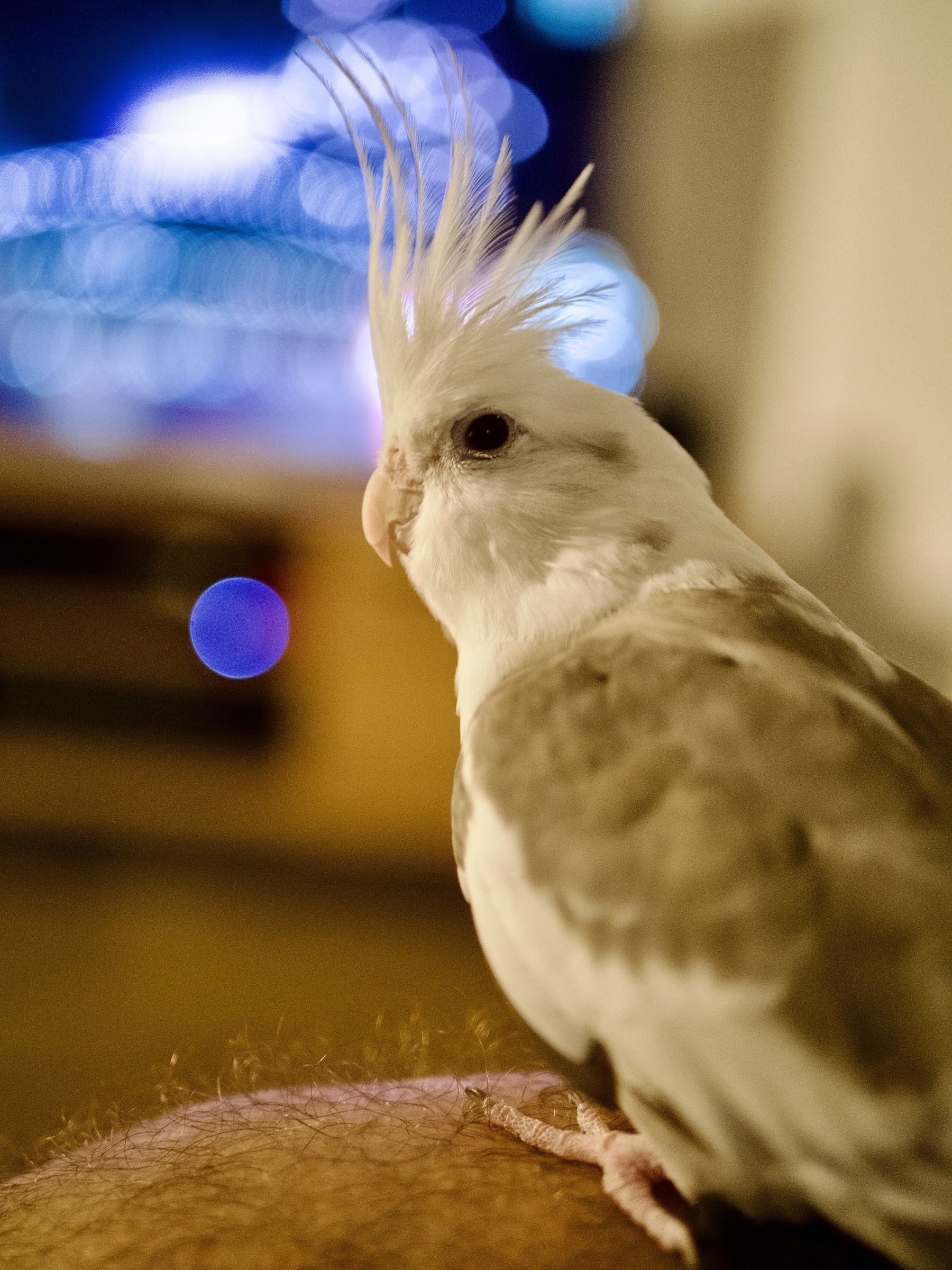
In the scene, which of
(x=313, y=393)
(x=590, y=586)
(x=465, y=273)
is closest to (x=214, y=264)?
(x=313, y=393)

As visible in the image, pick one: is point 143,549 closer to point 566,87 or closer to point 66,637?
point 66,637

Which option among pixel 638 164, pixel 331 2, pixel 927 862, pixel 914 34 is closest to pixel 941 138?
pixel 914 34

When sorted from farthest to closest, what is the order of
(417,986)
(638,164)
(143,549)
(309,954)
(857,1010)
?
(638,164)
(143,549)
(309,954)
(417,986)
(857,1010)

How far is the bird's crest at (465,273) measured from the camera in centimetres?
60

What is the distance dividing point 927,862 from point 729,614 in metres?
0.17

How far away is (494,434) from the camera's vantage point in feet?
1.96

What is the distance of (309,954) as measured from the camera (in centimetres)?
167

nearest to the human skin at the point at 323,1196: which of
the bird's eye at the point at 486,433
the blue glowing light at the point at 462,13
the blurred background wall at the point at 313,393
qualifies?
the bird's eye at the point at 486,433

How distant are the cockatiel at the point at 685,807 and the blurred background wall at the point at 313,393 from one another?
1.17 m

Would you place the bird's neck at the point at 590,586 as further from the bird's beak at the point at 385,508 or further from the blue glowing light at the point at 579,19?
the blue glowing light at the point at 579,19

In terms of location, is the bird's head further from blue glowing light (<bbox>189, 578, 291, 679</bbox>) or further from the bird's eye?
blue glowing light (<bbox>189, 578, 291, 679</bbox>)

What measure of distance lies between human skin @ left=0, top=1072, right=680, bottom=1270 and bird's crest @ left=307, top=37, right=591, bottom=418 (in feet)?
1.51

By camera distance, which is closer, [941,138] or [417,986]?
[417,986]

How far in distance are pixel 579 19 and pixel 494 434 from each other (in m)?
2.02
